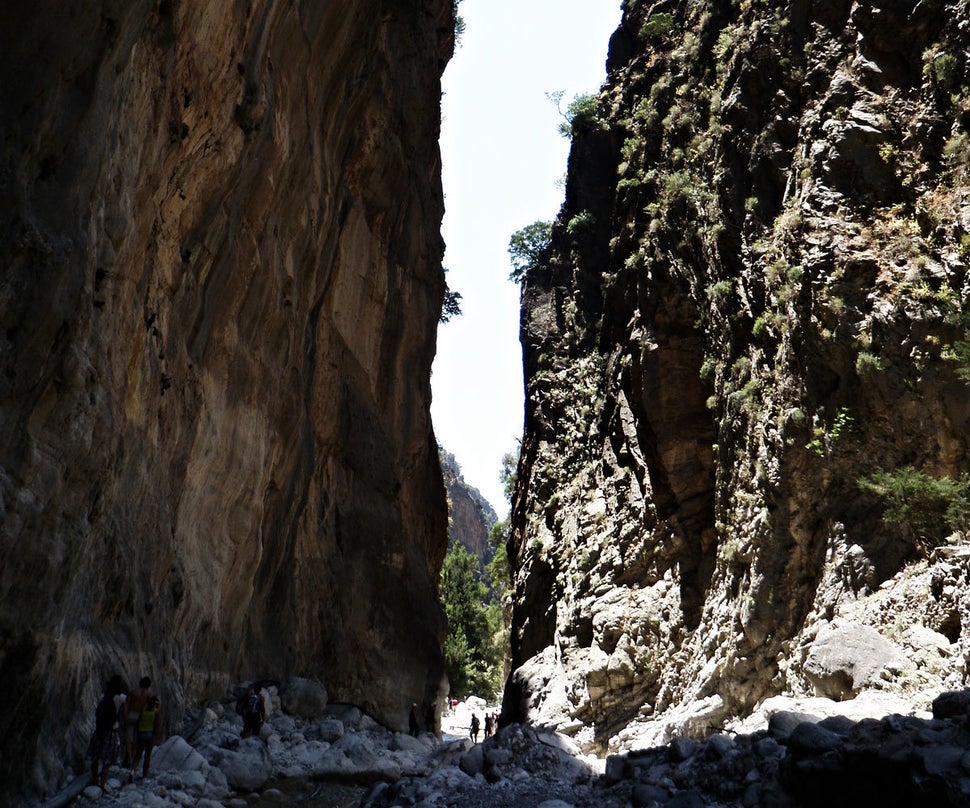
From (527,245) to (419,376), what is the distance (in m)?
16.6

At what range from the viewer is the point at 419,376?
93.9 feet

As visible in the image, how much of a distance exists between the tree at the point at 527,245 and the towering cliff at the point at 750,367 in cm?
807

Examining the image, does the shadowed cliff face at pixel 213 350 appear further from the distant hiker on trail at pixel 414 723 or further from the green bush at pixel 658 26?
the green bush at pixel 658 26

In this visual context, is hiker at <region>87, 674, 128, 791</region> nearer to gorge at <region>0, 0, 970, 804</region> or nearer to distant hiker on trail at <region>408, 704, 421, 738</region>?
gorge at <region>0, 0, 970, 804</region>

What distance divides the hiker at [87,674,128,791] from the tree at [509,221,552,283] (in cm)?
3451

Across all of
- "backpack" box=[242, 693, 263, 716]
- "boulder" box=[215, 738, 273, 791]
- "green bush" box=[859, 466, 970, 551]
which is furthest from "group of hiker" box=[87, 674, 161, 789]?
"green bush" box=[859, 466, 970, 551]

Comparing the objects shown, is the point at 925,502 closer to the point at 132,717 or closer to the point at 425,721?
the point at 132,717

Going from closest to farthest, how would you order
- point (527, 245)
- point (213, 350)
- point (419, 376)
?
point (213, 350) < point (419, 376) < point (527, 245)

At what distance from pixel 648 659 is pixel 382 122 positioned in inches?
661

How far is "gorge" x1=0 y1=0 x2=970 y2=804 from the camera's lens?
30.0 feet

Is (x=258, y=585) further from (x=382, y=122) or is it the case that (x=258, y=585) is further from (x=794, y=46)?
(x=794, y=46)

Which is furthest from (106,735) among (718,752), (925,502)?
(925,502)

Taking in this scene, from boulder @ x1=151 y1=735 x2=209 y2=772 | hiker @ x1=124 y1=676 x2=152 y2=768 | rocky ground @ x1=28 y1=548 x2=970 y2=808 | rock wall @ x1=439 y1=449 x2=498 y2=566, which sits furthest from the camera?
rock wall @ x1=439 y1=449 x2=498 y2=566

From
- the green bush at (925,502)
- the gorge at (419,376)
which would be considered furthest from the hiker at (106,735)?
the green bush at (925,502)
